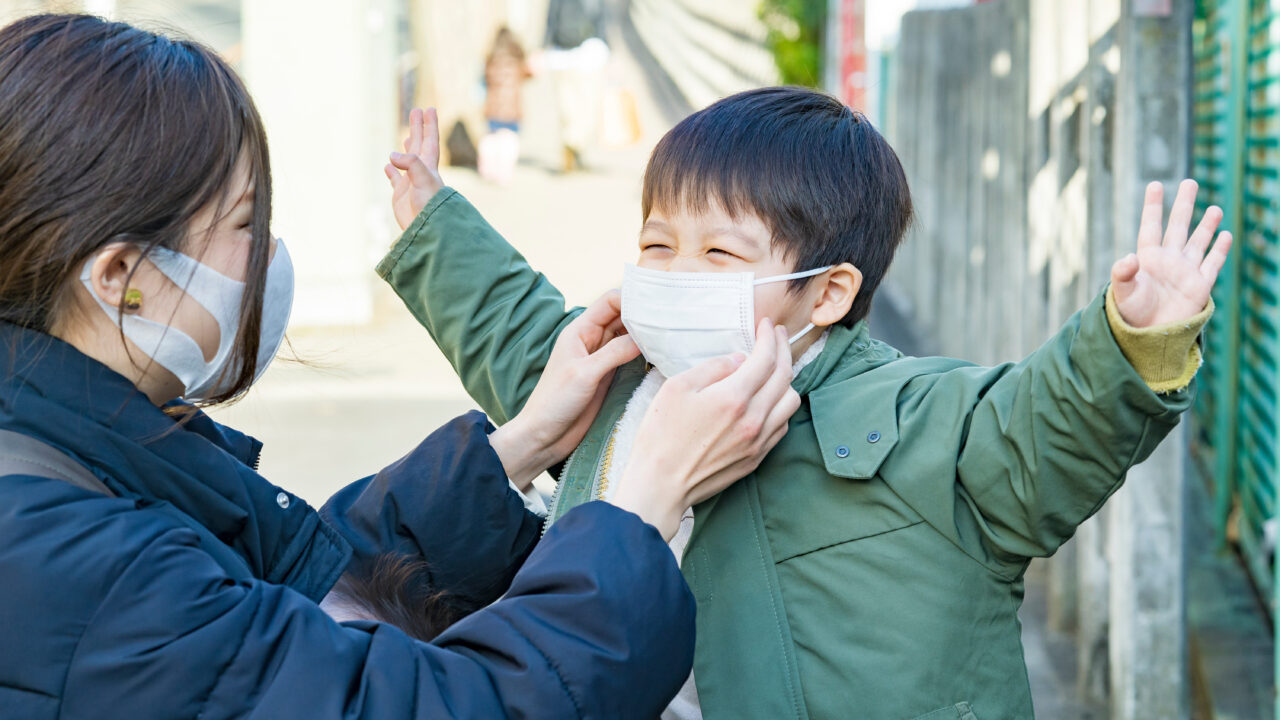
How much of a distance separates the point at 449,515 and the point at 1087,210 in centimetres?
240

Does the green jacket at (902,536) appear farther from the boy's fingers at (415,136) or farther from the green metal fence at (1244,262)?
the green metal fence at (1244,262)

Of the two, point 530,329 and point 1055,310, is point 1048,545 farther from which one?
point 1055,310

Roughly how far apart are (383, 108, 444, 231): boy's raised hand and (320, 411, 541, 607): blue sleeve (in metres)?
0.56

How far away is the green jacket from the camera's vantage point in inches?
65.6

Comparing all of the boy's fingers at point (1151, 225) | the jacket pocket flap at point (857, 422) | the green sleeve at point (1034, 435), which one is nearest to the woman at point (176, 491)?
the jacket pocket flap at point (857, 422)

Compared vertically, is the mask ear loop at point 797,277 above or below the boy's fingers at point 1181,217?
below

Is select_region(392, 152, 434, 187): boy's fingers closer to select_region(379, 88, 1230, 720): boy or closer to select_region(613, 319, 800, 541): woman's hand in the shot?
Result: select_region(379, 88, 1230, 720): boy

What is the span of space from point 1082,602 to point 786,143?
233 cm

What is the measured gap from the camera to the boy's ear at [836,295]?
2.01m

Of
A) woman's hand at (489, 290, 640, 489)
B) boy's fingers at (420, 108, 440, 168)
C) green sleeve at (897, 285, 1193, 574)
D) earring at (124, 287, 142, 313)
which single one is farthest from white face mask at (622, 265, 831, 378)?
earring at (124, 287, 142, 313)

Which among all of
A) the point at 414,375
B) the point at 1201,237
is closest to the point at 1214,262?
the point at 1201,237

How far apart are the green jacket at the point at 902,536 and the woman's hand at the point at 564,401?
30 centimetres

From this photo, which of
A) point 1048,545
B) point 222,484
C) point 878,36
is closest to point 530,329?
point 222,484

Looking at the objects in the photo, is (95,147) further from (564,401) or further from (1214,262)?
(1214,262)
